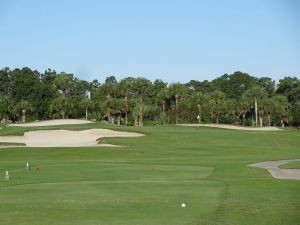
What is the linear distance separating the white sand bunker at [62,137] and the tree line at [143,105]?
45637mm

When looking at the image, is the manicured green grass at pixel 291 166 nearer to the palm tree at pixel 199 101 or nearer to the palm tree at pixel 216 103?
the palm tree at pixel 199 101

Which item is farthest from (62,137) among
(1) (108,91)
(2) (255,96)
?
(2) (255,96)

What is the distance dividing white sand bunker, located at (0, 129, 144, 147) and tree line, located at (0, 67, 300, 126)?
45637 millimetres

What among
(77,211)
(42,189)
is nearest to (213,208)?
(77,211)

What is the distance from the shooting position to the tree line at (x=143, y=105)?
112 metres

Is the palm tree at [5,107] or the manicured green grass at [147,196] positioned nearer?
the manicured green grass at [147,196]

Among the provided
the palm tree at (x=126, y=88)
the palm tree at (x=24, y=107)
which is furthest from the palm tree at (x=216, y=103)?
the palm tree at (x=24, y=107)

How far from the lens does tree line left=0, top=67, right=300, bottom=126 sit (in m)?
112

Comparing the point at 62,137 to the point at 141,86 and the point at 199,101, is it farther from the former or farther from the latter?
the point at 141,86

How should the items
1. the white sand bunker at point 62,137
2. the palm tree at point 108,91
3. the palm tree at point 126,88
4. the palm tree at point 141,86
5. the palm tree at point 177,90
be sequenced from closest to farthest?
the white sand bunker at point 62,137, the palm tree at point 177,90, the palm tree at point 108,91, the palm tree at point 126,88, the palm tree at point 141,86

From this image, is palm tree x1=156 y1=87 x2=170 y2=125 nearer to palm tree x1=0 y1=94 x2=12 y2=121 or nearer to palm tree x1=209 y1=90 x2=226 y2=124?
→ palm tree x1=209 y1=90 x2=226 y2=124

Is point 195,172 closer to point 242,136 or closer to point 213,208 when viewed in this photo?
point 213,208

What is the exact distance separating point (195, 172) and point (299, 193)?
8.76 meters

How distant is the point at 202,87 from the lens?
155250 millimetres
